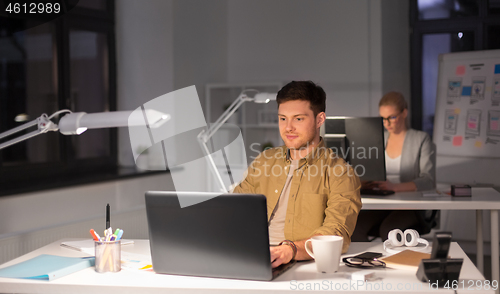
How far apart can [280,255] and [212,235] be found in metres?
0.24

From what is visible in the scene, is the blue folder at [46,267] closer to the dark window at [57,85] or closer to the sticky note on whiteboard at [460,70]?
the dark window at [57,85]

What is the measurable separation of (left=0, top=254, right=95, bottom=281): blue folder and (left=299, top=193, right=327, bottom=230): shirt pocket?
761 millimetres

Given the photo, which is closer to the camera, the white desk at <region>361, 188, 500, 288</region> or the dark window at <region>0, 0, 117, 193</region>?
the white desk at <region>361, 188, 500, 288</region>

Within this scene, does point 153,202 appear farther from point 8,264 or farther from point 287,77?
point 287,77

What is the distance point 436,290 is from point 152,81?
3.32 meters

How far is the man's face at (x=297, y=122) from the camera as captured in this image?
1.80 metres

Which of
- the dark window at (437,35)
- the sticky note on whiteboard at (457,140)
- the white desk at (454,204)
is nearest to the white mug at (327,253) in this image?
the white desk at (454,204)

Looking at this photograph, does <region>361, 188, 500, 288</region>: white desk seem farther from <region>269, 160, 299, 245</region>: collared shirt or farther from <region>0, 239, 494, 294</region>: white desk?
<region>0, 239, 494, 294</region>: white desk

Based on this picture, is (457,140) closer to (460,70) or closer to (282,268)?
(460,70)

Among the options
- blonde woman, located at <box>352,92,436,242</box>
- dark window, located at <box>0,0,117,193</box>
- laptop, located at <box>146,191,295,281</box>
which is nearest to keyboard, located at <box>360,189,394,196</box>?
blonde woman, located at <box>352,92,436,242</box>

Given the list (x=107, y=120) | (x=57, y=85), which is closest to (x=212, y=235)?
(x=107, y=120)

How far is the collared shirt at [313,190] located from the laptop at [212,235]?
1.21 ft

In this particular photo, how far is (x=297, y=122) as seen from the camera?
180 centimetres

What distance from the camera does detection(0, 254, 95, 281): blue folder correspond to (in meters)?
1.38
